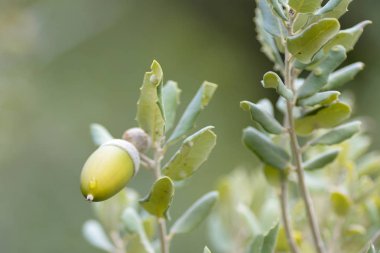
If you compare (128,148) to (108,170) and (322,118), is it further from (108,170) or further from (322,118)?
(322,118)

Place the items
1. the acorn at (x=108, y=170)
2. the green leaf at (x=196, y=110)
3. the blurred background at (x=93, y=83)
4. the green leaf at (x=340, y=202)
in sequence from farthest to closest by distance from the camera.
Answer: the blurred background at (x=93, y=83) → the green leaf at (x=340, y=202) → the green leaf at (x=196, y=110) → the acorn at (x=108, y=170)

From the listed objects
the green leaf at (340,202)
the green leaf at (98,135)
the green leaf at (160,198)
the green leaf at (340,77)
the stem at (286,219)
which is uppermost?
the green leaf at (98,135)

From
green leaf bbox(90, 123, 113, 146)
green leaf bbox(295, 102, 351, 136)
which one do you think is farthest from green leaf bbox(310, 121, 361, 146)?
green leaf bbox(90, 123, 113, 146)

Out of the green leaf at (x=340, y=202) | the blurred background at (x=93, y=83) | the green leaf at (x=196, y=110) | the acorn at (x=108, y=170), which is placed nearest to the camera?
the acorn at (x=108, y=170)

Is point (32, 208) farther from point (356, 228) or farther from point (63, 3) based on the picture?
point (356, 228)

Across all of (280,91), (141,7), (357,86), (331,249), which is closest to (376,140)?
(357,86)

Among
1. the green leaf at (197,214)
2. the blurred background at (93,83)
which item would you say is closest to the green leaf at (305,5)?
the green leaf at (197,214)

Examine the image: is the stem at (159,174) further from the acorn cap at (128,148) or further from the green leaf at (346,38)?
the green leaf at (346,38)

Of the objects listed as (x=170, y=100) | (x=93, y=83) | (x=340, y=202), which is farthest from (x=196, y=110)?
(x=93, y=83)
